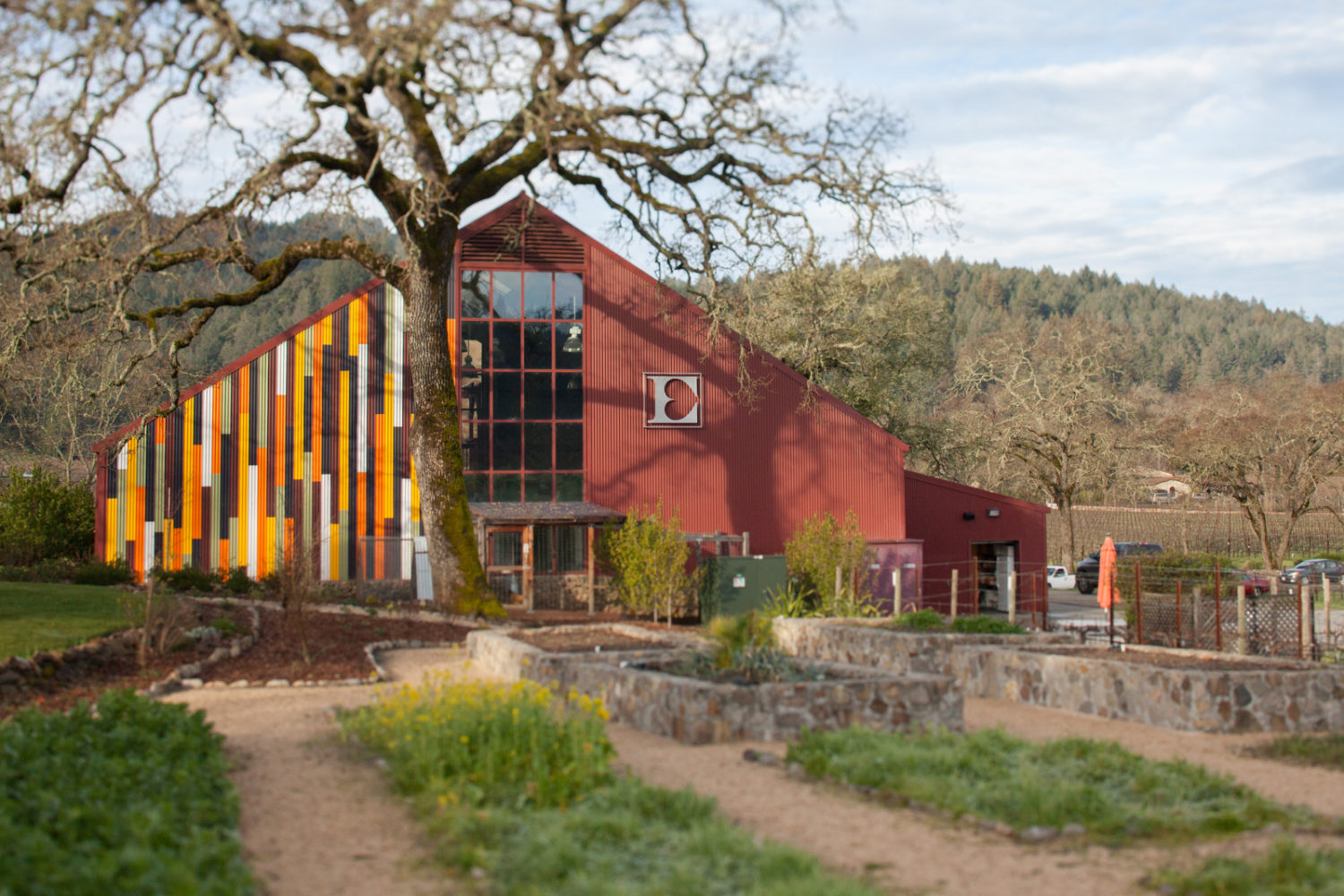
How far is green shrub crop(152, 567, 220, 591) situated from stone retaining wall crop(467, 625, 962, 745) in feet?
39.2

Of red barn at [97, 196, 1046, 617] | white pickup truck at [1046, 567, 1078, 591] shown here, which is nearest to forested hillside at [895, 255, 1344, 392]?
white pickup truck at [1046, 567, 1078, 591]

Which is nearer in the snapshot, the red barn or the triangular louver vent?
the red barn

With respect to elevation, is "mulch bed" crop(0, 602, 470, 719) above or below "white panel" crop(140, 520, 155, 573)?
below

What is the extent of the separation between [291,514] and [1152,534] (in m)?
34.1

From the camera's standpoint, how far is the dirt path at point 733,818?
587 cm

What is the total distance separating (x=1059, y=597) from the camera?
34.1m

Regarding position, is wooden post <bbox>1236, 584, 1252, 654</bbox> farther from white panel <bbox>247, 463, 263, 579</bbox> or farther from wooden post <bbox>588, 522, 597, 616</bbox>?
white panel <bbox>247, 463, 263, 579</bbox>

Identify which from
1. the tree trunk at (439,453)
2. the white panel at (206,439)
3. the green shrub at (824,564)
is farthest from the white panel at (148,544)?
the green shrub at (824,564)

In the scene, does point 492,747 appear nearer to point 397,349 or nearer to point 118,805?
point 118,805

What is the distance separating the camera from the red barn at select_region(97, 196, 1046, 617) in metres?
22.3

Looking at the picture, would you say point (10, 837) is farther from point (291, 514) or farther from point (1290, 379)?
point (1290, 379)

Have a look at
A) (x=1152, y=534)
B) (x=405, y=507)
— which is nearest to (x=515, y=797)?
(x=405, y=507)

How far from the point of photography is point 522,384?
940 inches

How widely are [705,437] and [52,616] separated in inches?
531
